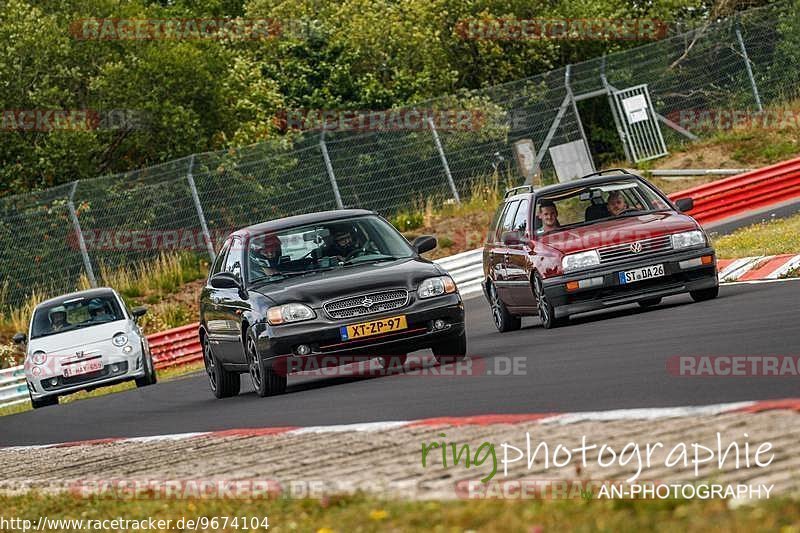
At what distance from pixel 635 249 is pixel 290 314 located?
404 centimetres

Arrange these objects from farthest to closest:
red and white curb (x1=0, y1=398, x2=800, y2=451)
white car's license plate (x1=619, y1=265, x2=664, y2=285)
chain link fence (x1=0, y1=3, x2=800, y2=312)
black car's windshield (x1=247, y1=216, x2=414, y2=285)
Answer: chain link fence (x1=0, y1=3, x2=800, y2=312)
white car's license plate (x1=619, y1=265, x2=664, y2=285)
black car's windshield (x1=247, y1=216, x2=414, y2=285)
red and white curb (x1=0, y1=398, x2=800, y2=451)

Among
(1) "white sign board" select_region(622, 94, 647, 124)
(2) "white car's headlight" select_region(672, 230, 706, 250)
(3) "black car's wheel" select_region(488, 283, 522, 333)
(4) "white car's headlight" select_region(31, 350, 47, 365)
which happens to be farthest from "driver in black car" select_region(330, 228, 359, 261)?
(1) "white sign board" select_region(622, 94, 647, 124)

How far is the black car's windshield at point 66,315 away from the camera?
22609 millimetres

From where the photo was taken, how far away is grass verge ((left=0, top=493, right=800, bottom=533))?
5145 mm

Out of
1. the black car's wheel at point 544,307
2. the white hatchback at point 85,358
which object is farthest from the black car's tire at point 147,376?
the black car's wheel at point 544,307

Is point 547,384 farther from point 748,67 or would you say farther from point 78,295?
point 748,67

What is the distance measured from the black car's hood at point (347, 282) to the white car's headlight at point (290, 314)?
0.05m

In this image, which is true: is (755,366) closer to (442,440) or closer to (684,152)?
(442,440)

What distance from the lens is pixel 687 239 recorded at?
15688 mm

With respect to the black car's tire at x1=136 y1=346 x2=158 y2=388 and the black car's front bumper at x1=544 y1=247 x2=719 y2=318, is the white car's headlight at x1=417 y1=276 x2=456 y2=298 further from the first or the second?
the black car's tire at x1=136 y1=346 x2=158 y2=388

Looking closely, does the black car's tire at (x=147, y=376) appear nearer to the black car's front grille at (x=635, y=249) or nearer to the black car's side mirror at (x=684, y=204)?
the black car's front grille at (x=635, y=249)

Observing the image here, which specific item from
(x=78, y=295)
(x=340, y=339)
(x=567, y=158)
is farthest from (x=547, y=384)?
(x=567, y=158)

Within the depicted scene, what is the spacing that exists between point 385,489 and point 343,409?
4600 mm

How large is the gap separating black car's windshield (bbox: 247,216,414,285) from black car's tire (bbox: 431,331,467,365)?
987mm
